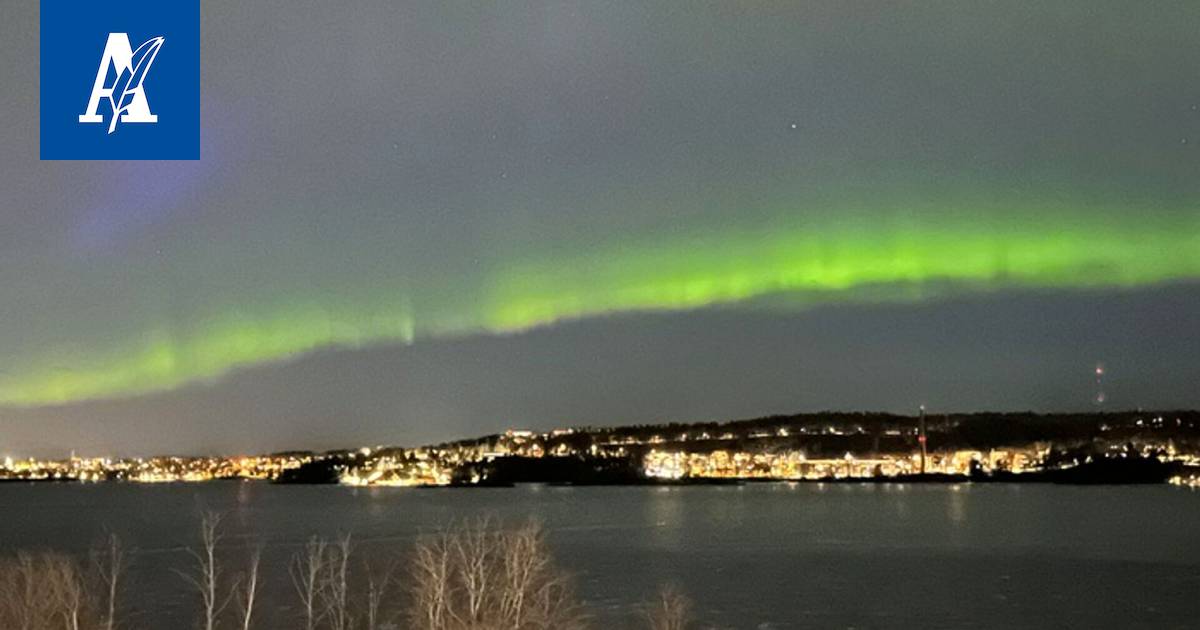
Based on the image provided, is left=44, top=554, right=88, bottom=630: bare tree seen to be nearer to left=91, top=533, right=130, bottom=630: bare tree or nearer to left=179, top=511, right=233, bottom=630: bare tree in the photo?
left=91, top=533, right=130, bottom=630: bare tree

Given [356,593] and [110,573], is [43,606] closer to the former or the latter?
[356,593]

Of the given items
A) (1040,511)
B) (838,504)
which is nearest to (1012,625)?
(1040,511)

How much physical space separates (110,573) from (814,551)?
28.6 meters

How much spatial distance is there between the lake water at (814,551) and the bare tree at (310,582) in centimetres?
74

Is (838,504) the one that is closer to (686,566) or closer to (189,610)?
(686,566)

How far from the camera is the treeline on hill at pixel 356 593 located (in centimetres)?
1741

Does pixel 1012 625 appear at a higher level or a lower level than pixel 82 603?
lower

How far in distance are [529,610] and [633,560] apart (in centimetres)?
3509

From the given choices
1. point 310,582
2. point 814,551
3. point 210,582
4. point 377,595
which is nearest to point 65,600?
point 210,582

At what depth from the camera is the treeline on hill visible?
685 inches

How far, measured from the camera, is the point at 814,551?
58.2 meters

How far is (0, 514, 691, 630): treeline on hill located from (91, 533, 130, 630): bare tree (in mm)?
89

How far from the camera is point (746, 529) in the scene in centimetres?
7681

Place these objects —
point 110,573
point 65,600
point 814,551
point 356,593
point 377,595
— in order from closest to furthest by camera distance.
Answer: point 65,600
point 377,595
point 356,593
point 110,573
point 814,551
